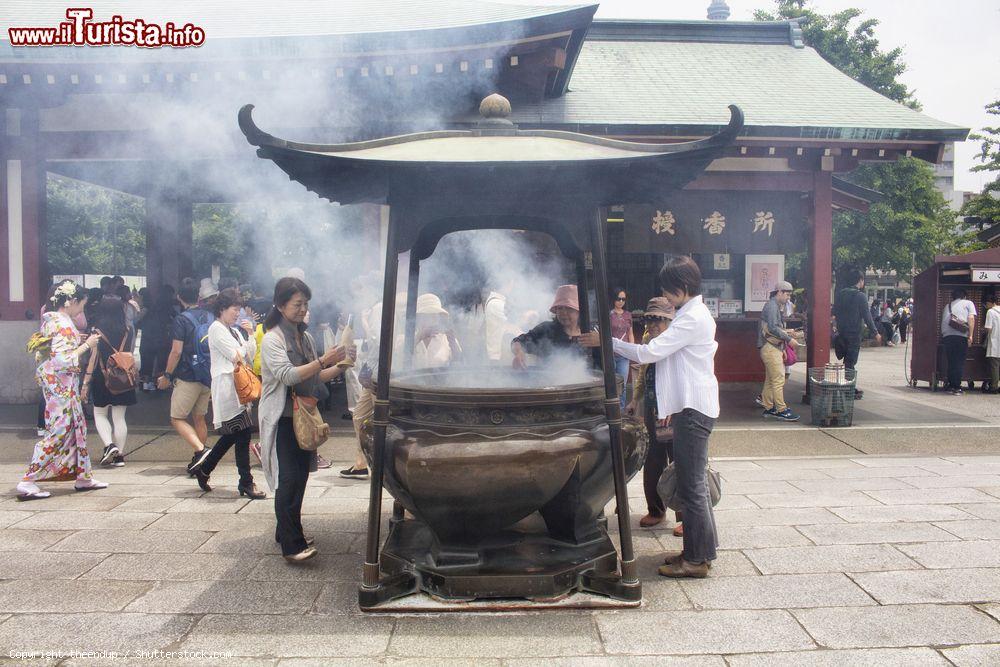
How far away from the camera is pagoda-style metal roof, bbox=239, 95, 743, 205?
3.36 meters

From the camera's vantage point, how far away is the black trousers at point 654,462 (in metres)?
4.65

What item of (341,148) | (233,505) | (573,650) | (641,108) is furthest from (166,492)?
(641,108)

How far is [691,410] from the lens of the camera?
12.5 ft

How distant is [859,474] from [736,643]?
367 centimetres

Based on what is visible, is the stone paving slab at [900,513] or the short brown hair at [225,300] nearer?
the stone paving slab at [900,513]

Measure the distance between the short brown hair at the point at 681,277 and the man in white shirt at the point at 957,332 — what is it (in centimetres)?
894

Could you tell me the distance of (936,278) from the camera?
36.7 ft

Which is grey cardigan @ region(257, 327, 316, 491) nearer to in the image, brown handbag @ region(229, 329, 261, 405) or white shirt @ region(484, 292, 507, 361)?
brown handbag @ region(229, 329, 261, 405)

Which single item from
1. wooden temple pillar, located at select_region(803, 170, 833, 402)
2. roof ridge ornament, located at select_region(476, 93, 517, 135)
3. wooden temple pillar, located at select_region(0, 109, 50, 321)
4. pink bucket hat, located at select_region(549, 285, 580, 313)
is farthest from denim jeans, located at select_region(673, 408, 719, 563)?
wooden temple pillar, located at select_region(0, 109, 50, 321)

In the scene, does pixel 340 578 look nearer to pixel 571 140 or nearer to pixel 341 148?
pixel 341 148

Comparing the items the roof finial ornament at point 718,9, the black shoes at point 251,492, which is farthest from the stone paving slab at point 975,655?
the roof finial ornament at point 718,9

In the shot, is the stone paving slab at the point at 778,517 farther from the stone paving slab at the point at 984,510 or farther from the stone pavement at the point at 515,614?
the stone paving slab at the point at 984,510

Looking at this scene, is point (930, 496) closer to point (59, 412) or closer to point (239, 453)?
point (239, 453)

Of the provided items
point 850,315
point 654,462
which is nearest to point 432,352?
point 654,462
